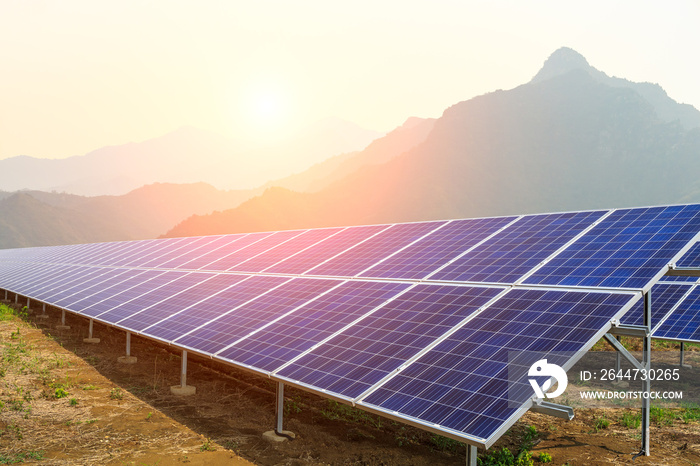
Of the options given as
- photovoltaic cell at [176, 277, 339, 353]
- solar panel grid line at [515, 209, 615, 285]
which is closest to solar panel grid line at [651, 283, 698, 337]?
solar panel grid line at [515, 209, 615, 285]

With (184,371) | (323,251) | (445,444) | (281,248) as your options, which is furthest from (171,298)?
(445,444)

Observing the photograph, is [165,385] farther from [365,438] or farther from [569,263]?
[569,263]

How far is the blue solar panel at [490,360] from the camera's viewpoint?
24.6ft

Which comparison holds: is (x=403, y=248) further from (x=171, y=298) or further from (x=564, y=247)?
(x=171, y=298)

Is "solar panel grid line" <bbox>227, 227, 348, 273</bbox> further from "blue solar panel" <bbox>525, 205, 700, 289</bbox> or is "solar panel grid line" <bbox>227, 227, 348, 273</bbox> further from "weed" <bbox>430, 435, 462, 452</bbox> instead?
"blue solar panel" <bbox>525, 205, 700, 289</bbox>

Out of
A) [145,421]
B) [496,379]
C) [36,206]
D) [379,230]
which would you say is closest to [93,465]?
[145,421]

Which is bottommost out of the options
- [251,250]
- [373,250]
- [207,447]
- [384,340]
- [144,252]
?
[207,447]

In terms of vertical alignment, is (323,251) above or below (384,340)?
above

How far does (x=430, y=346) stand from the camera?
9.62m

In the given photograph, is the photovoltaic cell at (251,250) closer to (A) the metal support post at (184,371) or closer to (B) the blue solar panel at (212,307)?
(B) the blue solar panel at (212,307)

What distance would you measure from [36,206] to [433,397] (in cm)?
18746

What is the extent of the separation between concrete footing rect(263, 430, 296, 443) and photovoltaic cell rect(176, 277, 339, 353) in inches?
90.0

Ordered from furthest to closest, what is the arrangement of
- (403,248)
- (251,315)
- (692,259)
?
(692,259)
(403,248)
(251,315)

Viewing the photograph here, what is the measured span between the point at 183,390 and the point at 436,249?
858cm
